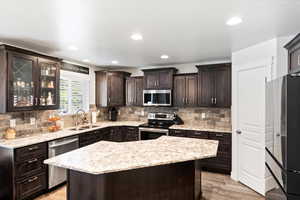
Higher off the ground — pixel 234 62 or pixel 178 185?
pixel 234 62

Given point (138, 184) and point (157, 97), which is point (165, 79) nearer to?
point (157, 97)

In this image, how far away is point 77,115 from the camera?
457cm

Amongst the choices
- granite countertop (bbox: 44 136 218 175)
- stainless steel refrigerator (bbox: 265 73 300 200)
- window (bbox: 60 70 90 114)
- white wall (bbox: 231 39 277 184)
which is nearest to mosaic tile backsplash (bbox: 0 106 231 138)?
window (bbox: 60 70 90 114)

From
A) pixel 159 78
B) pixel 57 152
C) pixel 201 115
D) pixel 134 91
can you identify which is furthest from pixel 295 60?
pixel 57 152

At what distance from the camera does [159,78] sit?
478 centimetres

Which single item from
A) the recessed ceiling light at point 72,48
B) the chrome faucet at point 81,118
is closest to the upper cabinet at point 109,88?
the chrome faucet at point 81,118

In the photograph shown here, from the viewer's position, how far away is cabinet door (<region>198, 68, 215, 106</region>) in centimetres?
420

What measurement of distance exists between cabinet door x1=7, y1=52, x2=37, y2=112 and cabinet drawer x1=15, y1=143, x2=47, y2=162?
0.65m

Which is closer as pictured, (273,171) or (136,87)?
(273,171)

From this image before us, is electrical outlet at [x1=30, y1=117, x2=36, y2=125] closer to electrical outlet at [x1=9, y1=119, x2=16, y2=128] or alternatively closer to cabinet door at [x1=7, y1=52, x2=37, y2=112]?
electrical outlet at [x1=9, y1=119, x2=16, y2=128]

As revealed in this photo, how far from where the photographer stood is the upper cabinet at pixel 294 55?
2.29 metres

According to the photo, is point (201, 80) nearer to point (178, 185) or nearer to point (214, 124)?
point (214, 124)

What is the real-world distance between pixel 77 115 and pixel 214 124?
3443 millimetres

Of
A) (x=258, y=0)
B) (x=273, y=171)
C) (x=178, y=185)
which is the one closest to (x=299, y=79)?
(x=258, y=0)
